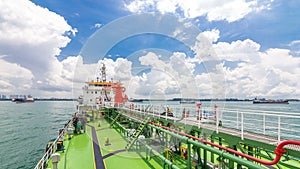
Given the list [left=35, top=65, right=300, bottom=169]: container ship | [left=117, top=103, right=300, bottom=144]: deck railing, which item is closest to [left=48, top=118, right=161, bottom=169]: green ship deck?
[left=35, top=65, right=300, bottom=169]: container ship

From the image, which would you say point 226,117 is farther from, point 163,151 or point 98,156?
point 98,156

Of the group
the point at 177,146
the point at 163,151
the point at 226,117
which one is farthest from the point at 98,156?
the point at 226,117

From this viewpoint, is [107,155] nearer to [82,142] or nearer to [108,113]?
[82,142]

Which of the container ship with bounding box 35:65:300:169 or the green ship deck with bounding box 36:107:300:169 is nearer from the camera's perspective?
the container ship with bounding box 35:65:300:169

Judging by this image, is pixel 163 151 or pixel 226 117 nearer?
pixel 163 151

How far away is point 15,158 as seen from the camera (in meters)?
13.2

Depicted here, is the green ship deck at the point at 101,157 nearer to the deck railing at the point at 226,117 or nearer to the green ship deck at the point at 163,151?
the green ship deck at the point at 163,151

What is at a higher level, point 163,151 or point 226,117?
point 226,117

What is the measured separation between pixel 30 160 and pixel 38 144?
17.4 feet

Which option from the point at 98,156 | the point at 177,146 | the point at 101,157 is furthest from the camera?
the point at 177,146

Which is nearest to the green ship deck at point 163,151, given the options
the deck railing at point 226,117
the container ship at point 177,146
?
the container ship at point 177,146

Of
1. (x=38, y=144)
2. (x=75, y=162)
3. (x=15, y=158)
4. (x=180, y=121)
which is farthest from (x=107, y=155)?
(x=38, y=144)

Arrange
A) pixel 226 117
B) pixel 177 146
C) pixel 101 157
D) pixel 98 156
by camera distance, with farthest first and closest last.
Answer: pixel 177 146
pixel 226 117
pixel 98 156
pixel 101 157

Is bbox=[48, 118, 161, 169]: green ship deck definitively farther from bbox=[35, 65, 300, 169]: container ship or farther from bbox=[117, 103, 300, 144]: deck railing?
bbox=[117, 103, 300, 144]: deck railing
